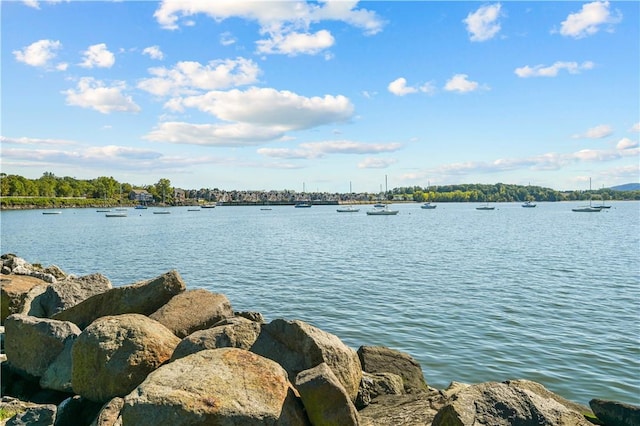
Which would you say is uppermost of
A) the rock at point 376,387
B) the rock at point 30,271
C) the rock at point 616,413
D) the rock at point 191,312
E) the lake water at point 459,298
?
the rock at point 191,312

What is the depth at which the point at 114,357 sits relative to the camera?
8203mm

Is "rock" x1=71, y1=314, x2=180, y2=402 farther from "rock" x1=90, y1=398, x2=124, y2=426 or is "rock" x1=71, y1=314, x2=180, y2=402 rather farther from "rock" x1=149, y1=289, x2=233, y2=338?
"rock" x1=149, y1=289, x2=233, y2=338

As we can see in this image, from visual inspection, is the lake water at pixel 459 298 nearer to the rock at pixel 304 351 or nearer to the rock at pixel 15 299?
the rock at pixel 304 351

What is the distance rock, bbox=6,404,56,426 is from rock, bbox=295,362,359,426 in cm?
450

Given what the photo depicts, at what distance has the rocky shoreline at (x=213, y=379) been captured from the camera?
6230 millimetres

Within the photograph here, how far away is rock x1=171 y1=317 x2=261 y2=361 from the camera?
27.0 ft

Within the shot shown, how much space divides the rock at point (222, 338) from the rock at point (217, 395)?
4.38 ft

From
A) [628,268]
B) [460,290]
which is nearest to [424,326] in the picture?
[460,290]

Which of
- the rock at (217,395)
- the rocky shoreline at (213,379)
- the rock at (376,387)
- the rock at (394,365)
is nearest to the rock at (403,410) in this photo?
the rocky shoreline at (213,379)

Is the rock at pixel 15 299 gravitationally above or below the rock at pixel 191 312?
below

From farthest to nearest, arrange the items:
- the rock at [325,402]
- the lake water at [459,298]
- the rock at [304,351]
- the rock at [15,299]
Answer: the rock at [15,299], the lake water at [459,298], the rock at [304,351], the rock at [325,402]

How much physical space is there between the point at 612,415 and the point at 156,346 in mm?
8020

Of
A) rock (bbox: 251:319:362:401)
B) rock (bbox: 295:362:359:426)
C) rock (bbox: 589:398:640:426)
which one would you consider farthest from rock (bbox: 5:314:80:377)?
rock (bbox: 589:398:640:426)

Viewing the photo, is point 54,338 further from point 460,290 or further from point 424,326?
point 460,290
